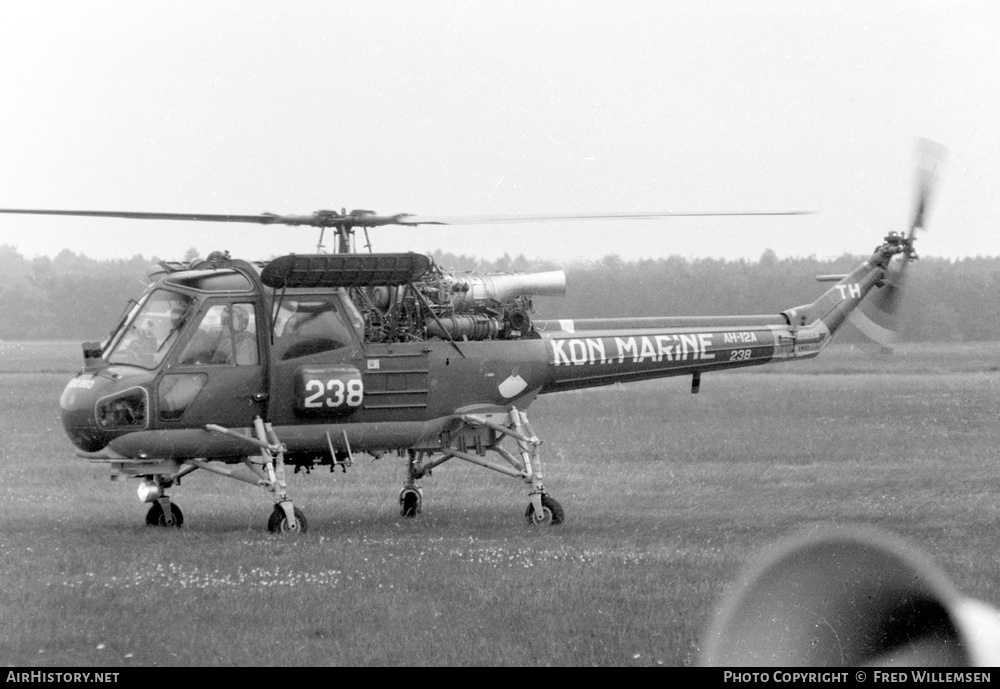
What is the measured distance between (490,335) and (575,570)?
3.83m

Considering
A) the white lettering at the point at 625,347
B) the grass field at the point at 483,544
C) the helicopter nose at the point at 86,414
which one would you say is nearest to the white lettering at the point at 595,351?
the white lettering at the point at 625,347

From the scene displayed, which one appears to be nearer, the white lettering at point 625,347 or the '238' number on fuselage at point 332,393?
the '238' number on fuselage at point 332,393

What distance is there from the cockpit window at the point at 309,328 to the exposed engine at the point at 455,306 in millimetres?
356

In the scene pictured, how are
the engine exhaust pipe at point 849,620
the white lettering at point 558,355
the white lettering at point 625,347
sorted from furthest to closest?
the white lettering at point 625,347 < the white lettering at point 558,355 < the engine exhaust pipe at point 849,620

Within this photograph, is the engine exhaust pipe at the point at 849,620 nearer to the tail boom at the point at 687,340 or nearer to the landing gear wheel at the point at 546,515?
the landing gear wheel at the point at 546,515

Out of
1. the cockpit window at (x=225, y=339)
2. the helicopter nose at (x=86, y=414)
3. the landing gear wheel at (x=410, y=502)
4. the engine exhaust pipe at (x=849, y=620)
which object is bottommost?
the landing gear wheel at (x=410, y=502)

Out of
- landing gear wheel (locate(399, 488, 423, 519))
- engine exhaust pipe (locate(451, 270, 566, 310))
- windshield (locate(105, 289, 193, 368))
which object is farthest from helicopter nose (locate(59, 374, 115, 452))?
engine exhaust pipe (locate(451, 270, 566, 310))

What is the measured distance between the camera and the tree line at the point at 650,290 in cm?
2223

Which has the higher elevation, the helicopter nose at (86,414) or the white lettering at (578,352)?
the white lettering at (578,352)

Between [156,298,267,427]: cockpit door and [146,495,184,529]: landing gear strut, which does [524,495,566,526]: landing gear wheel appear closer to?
[156,298,267,427]: cockpit door

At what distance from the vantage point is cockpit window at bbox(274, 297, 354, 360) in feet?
41.8

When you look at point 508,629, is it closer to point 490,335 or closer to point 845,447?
point 490,335

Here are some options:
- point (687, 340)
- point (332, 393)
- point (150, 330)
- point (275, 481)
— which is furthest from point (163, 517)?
point (687, 340)

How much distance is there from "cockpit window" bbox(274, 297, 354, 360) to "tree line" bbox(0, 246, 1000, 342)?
142 cm
